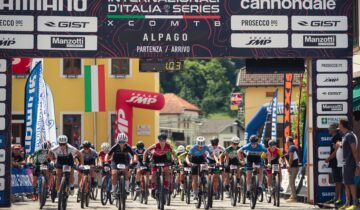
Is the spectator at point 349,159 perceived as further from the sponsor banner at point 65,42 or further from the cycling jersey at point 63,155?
the cycling jersey at point 63,155

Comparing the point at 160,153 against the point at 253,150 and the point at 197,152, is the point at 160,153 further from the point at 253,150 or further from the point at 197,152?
the point at 253,150

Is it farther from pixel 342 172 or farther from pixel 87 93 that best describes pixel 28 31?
pixel 87 93

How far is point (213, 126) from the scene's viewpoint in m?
136

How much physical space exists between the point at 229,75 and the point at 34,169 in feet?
354

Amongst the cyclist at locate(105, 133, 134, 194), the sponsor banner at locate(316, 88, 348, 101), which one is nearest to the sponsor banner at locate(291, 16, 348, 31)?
the sponsor banner at locate(316, 88, 348, 101)

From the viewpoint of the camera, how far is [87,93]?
46062 millimetres

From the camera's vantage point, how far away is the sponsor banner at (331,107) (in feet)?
83.0

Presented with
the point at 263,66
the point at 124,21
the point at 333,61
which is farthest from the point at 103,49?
the point at 333,61

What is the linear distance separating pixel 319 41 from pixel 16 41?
7.29 meters

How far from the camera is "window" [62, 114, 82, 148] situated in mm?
52219

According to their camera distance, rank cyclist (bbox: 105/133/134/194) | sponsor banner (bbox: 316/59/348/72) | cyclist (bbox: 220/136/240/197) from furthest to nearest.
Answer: cyclist (bbox: 220/136/240/197) → sponsor banner (bbox: 316/59/348/72) → cyclist (bbox: 105/133/134/194)

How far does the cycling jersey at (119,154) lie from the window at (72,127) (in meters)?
27.2

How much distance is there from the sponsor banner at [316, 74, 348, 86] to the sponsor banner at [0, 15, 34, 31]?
7.10 metres

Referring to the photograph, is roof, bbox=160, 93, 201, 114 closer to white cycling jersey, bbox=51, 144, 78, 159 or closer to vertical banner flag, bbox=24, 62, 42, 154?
vertical banner flag, bbox=24, 62, 42, 154
